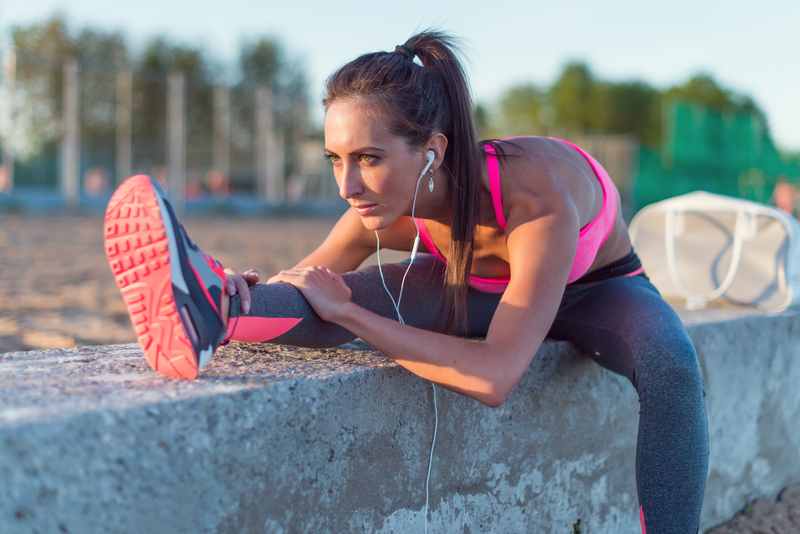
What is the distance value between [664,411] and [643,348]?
0.16m

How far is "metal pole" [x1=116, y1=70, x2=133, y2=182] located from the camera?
19438mm

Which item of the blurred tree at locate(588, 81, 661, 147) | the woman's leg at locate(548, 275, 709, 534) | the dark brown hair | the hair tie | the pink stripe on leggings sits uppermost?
the blurred tree at locate(588, 81, 661, 147)

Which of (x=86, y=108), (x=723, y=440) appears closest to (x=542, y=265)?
(x=723, y=440)

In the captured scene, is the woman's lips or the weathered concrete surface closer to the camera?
the weathered concrete surface

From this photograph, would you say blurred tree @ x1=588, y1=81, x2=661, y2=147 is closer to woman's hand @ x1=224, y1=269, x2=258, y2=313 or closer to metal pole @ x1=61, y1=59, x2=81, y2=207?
metal pole @ x1=61, y1=59, x2=81, y2=207

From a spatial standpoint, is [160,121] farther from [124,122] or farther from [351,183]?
[351,183]

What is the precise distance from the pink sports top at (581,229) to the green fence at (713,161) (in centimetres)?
1649

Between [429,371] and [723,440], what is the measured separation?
1.44 m

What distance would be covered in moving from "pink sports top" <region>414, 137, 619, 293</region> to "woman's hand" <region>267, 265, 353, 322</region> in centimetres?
31

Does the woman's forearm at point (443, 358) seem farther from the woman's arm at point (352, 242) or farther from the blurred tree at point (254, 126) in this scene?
the blurred tree at point (254, 126)

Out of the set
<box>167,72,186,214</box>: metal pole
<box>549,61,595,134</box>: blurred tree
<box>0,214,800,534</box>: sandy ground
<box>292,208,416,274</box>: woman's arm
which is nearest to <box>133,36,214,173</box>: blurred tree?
<box>167,72,186,214</box>: metal pole

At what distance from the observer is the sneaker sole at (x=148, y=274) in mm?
1665

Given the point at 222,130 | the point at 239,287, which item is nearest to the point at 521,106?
the point at 222,130

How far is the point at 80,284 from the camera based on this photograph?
241 inches
